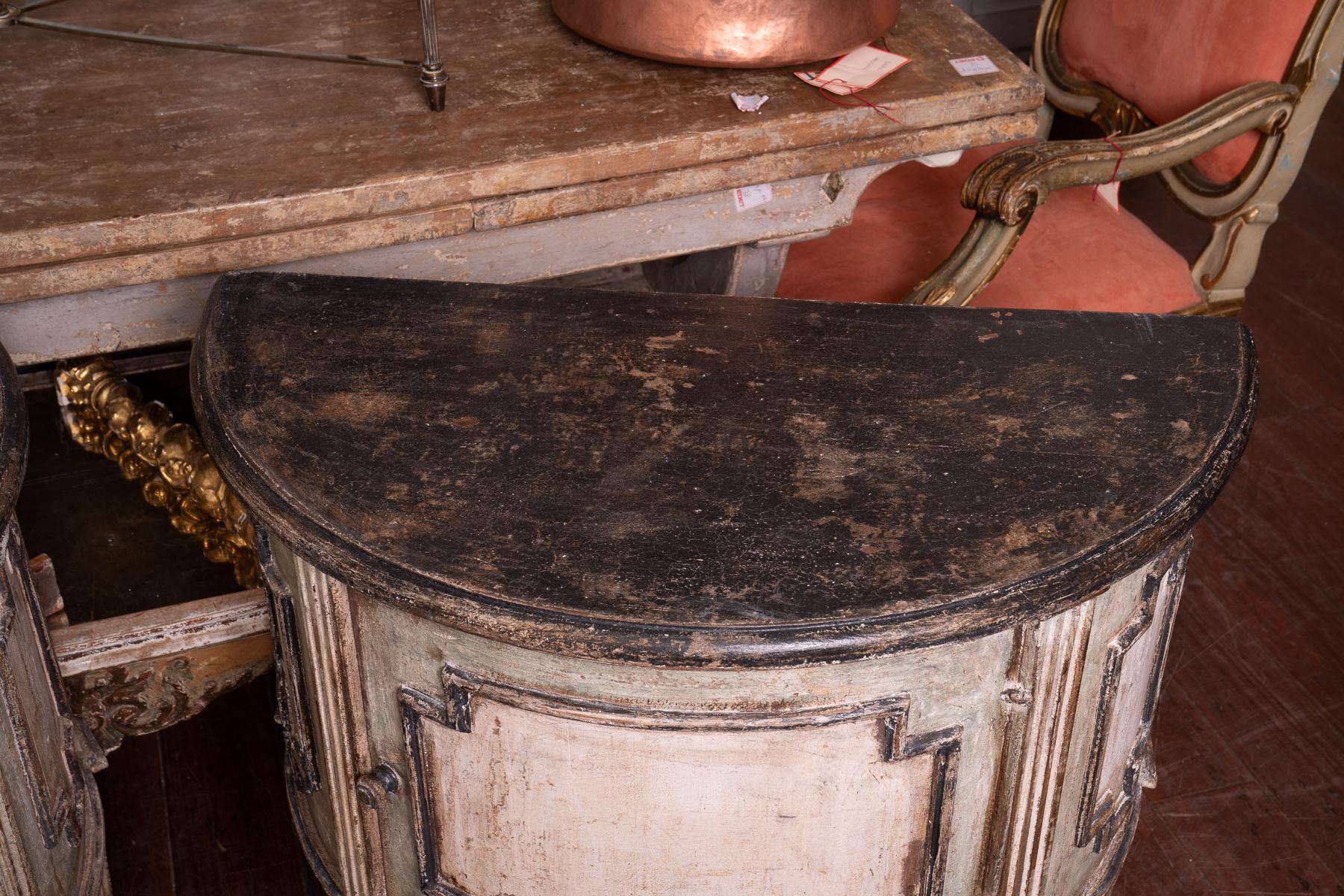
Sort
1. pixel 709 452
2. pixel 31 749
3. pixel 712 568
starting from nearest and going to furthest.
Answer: pixel 712 568 → pixel 709 452 → pixel 31 749

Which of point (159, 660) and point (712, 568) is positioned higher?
point (712, 568)

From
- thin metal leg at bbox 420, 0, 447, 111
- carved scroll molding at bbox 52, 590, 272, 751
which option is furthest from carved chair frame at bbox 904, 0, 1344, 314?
carved scroll molding at bbox 52, 590, 272, 751

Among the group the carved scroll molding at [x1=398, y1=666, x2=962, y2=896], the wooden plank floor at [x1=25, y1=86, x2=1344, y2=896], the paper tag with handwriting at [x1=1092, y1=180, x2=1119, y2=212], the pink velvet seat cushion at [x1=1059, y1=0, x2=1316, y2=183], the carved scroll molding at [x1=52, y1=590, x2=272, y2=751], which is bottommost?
the wooden plank floor at [x1=25, y1=86, x2=1344, y2=896]

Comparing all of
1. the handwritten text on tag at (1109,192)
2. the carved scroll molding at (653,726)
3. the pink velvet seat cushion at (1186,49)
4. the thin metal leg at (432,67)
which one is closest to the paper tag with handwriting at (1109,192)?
the handwritten text on tag at (1109,192)

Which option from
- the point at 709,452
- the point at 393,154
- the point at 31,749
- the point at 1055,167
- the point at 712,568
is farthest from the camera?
the point at 1055,167

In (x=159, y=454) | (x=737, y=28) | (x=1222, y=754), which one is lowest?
(x=1222, y=754)

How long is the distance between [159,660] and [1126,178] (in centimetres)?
135

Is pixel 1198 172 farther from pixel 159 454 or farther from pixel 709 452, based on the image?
pixel 159 454

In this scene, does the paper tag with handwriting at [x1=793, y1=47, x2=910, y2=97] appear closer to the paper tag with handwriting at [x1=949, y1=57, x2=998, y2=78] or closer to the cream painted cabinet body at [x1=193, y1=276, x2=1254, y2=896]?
the paper tag with handwriting at [x1=949, y1=57, x2=998, y2=78]

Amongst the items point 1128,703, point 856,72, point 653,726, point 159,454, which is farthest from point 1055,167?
point 159,454

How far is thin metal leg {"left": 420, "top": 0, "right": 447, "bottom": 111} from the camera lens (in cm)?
156

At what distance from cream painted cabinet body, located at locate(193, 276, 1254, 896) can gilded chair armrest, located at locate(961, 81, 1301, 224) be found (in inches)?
14.0

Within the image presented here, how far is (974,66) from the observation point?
68.0 inches

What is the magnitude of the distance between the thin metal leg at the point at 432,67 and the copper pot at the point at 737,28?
0.21m
